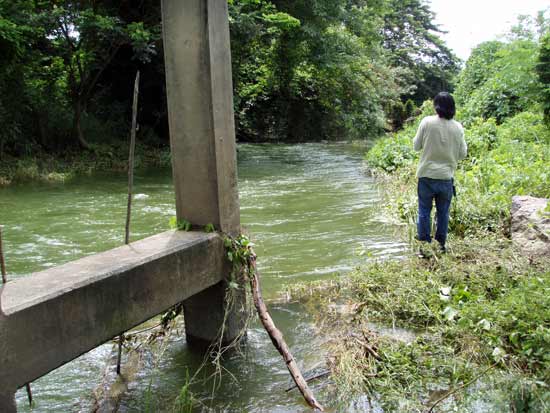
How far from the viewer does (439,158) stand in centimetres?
589

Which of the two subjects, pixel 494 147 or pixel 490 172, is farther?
pixel 494 147

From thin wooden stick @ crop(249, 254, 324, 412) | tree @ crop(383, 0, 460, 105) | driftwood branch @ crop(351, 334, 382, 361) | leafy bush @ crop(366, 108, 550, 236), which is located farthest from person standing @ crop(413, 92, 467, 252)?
tree @ crop(383, 0, 460, 105)

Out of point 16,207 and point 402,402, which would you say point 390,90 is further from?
point 402,402

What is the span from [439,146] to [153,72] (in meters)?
14.3

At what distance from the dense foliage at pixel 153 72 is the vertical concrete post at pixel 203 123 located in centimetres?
1078

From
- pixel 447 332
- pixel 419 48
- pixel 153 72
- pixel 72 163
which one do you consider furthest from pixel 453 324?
pixel 419 48

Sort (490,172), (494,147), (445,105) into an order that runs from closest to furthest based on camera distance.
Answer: (445,105) < (490,172) < (494,147)

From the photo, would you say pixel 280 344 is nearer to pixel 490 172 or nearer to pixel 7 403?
pixel 7 403

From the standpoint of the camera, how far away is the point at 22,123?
49.1ft

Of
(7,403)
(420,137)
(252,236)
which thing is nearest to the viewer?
(7,403)

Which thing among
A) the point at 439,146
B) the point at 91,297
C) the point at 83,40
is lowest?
the point at 91,297

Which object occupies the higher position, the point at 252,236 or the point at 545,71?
the point at 545,71

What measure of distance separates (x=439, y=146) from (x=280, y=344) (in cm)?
329

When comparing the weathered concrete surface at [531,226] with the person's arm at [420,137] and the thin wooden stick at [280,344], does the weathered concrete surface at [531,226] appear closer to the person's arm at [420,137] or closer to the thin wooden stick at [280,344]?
the person's arm at [420,137]
